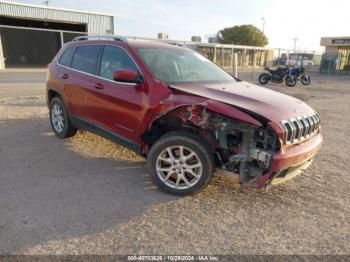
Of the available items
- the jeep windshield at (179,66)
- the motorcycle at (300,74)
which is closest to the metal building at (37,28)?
the motorcycle at (300,74)

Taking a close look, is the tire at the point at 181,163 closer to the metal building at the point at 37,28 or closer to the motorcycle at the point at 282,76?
the motorcycle at the point at 282,76

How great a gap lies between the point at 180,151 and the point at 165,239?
1.10 meters

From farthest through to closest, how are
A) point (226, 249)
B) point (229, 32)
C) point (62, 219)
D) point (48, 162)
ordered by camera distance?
point (229, 32) → point (48, 162) → point (62, 219) → point (226, 249)

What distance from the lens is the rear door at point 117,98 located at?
12.7ft

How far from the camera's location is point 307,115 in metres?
3.61

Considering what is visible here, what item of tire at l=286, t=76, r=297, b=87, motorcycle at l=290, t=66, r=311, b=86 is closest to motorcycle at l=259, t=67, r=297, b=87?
tire at l=286, t=76, r=297, b=87

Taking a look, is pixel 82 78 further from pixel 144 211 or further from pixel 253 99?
pixel 253 99

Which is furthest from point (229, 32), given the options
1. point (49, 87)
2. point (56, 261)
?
point (56, 261)

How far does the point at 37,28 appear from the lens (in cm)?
2639

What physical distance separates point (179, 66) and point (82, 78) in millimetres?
1606

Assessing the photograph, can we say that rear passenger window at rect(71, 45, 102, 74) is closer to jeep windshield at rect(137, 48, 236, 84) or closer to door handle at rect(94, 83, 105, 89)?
door handle at rect(94, 83, 105, 89)

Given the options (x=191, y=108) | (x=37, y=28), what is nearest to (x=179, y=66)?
(x=191, y=108)

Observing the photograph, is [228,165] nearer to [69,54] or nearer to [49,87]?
[69,54]

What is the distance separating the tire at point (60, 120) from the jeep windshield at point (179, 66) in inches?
84.5
